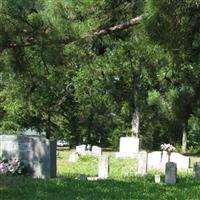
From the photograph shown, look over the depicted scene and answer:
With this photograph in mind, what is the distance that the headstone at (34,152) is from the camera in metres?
14.2

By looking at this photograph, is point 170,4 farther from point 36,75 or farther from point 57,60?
point 36,75

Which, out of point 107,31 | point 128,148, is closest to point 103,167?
point 107,31

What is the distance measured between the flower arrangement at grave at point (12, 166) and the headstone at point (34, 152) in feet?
0.66

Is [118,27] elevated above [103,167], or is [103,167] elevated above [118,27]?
[118,27]

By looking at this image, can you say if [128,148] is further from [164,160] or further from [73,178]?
[73,178]

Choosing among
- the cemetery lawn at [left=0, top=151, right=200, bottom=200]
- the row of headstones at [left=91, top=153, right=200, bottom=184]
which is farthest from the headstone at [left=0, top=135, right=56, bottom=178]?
the row of headstones at [left=91, top=153, right=200, bottom=184]

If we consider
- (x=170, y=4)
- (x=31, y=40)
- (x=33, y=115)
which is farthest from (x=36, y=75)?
(x=33, y=115)

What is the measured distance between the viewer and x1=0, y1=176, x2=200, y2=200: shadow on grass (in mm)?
10039

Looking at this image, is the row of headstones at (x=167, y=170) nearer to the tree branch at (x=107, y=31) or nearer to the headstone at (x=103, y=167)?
the headstone at (x=103, y=167)

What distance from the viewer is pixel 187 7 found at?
8.95m

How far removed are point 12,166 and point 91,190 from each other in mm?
3853

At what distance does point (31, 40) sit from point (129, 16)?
178 cm

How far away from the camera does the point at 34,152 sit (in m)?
14.5

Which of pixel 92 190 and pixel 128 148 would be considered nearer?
pixel 92 190
